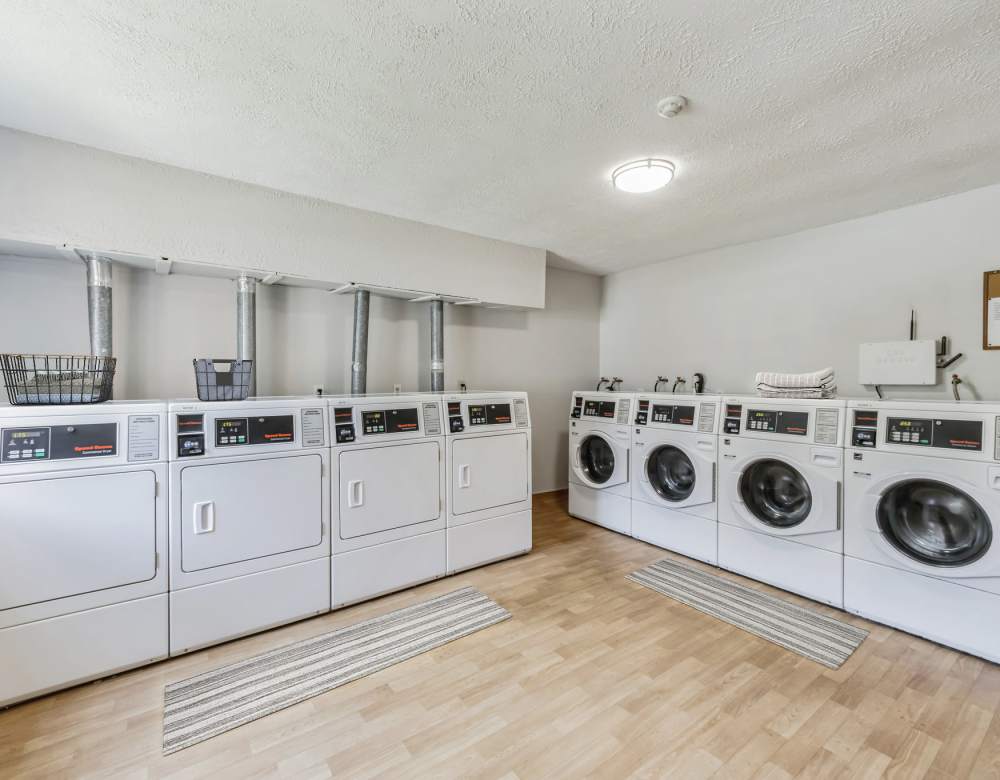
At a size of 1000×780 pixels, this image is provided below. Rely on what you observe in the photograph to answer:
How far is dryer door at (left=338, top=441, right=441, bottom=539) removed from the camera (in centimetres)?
268

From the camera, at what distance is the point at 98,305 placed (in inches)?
97.0

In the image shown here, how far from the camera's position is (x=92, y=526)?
2.01 m

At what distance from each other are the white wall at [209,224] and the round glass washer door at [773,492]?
2389 millimetres

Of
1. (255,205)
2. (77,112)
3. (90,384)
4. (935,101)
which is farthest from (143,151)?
(935,101)

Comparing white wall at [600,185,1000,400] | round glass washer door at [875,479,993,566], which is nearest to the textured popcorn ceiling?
white wall at [600,185,1000,400]

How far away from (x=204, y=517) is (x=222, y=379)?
71 centimetres

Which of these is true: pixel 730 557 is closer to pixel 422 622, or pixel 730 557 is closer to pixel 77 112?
pixel 422 622

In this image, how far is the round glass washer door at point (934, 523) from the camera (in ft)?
7.12

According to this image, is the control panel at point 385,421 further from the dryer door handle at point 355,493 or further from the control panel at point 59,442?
the control panel at point 59,442

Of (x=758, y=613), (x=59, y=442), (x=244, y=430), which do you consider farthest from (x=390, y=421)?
(x=758, y=613)

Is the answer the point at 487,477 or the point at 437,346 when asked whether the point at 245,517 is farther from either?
the point at 437,346

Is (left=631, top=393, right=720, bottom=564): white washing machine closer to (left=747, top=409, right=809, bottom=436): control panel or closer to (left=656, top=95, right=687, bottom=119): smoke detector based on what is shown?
(left=747, top=409, right=809, bottom=436): control panel

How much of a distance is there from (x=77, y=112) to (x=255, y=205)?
0.84 meters

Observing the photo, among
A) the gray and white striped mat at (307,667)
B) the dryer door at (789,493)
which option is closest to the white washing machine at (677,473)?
the dryer door at (789,493)
